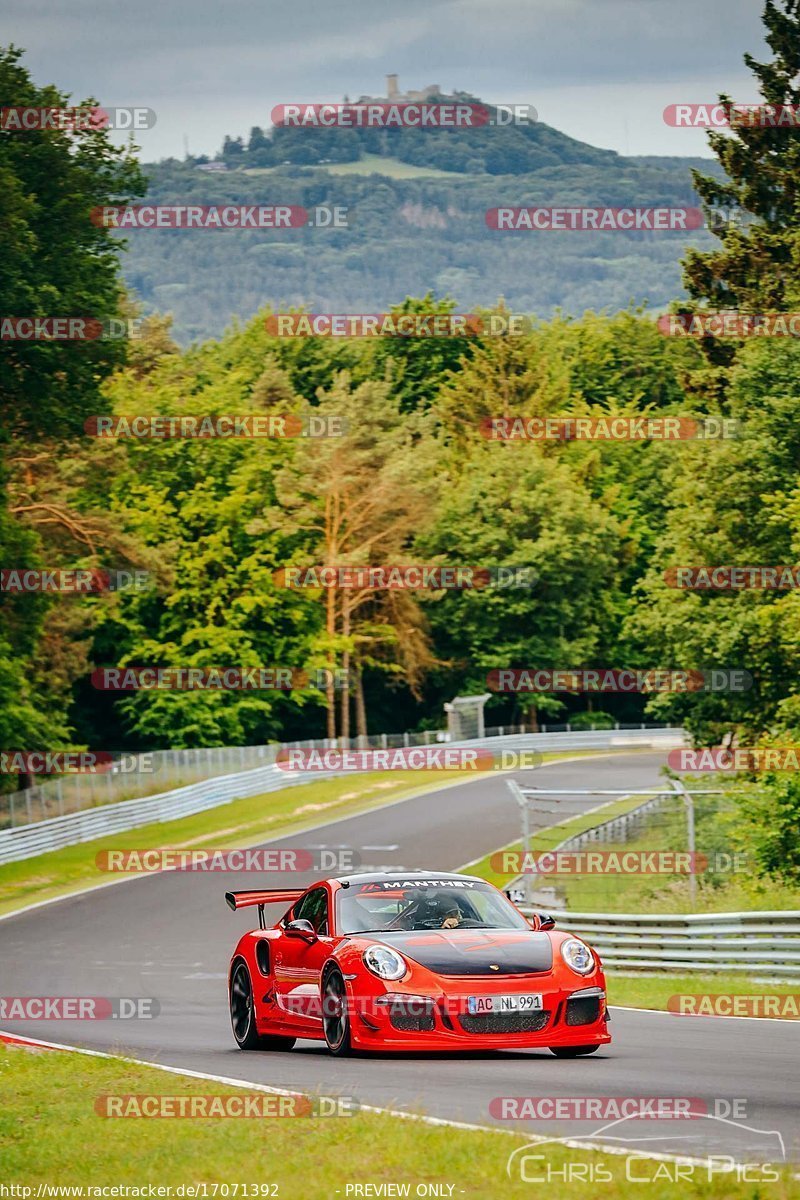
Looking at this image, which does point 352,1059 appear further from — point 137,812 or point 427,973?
point 137,812

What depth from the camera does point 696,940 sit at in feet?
69.1

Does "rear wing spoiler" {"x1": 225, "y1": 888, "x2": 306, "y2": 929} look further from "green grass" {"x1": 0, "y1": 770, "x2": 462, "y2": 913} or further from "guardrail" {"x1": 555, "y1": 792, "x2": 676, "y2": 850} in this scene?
"green grass" {"x1": 0, "y1": 770, "x2": 462, "y2": 913}

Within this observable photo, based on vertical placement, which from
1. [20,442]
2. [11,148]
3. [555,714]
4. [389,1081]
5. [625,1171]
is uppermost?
[11,148]

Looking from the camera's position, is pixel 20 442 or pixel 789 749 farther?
pixel 20 442

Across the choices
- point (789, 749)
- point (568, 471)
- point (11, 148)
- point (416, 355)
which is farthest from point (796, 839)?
point (416, 355)

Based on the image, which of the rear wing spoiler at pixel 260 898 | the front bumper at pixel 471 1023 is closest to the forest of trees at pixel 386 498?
the rear wing spoiler at pixel 260 898

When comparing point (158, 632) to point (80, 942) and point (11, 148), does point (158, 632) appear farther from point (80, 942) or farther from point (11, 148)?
point (80, 942)

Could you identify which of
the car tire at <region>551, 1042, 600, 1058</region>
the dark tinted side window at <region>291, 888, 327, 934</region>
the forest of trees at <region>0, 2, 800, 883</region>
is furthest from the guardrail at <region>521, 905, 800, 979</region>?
the forest of trees at <region>0, 2, 800, 883</region>

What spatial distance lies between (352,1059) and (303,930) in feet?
3.55

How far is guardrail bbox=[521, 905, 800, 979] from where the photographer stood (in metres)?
19.3

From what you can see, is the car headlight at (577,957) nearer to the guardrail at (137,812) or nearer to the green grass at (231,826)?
the green grass at (231,826)

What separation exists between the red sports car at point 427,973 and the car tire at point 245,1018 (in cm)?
25

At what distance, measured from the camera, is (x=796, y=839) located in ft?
93.8

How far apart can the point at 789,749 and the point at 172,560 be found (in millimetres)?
47261
